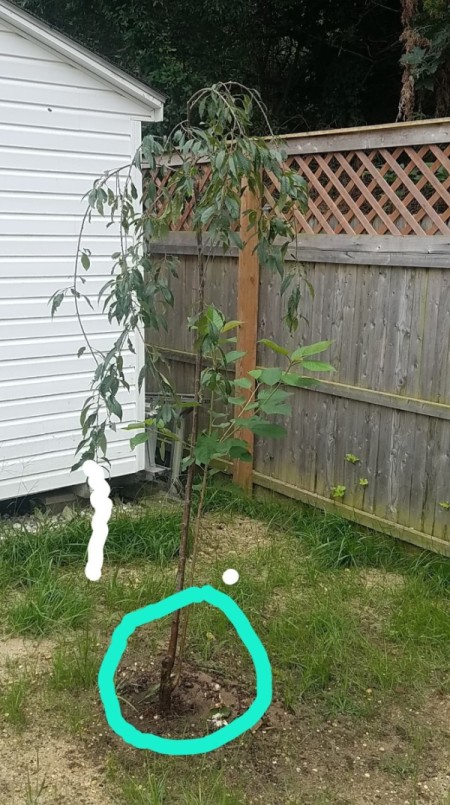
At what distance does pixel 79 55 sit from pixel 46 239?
1.01 meters

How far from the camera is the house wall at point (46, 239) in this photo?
425cm

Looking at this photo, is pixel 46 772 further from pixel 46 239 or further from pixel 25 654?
pixel 46 239

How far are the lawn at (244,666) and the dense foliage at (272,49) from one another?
19.5ft

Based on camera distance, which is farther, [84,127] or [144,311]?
[84,127]

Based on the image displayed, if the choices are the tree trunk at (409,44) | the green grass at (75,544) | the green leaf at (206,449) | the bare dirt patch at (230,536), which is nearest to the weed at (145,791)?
the green leaf at (206,449)

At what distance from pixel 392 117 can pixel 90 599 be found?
7.16m

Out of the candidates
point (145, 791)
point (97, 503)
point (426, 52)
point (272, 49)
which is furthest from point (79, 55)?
point (272, 49)

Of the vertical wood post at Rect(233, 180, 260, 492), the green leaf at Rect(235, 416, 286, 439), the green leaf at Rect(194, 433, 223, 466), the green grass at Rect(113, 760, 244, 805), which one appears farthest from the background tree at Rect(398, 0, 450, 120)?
the green grass at Rect(113, 760, 244, 805)

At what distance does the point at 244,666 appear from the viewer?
9.88ft

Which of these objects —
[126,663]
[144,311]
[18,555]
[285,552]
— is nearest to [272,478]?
[285,552]

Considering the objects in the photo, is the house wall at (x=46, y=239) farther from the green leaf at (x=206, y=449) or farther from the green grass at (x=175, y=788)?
the green grass at (x=175, y=788)

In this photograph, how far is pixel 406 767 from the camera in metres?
2.50

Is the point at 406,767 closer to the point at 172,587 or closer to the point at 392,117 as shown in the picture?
the point at 172,587

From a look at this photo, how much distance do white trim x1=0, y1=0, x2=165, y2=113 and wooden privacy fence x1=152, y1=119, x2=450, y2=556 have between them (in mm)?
875
